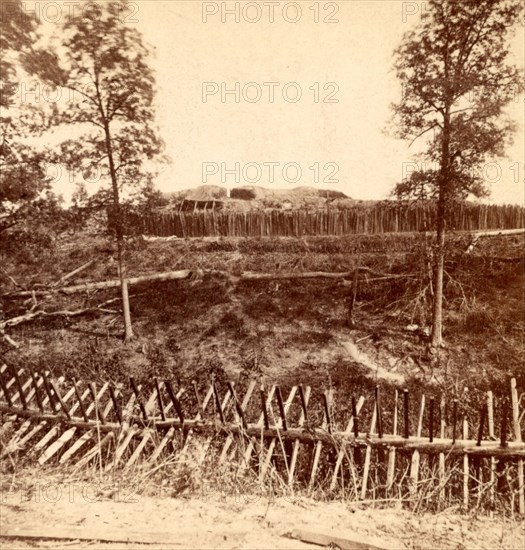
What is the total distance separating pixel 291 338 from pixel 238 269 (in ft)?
18.2

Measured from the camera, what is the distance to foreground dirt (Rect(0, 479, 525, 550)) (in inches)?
140

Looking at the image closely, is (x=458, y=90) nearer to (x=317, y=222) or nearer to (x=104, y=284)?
(x=104, y=284)

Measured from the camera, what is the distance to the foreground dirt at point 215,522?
11.7ft

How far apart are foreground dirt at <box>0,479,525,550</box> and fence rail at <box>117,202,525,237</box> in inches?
892

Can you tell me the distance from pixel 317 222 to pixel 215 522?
24.7 m

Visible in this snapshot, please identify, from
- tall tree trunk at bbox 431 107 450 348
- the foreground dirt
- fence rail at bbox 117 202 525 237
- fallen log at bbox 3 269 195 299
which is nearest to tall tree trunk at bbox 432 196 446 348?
tall tree trunk at bbox 431 107 450 348

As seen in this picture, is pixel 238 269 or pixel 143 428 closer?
pixel 143 428

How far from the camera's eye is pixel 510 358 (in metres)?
10.2

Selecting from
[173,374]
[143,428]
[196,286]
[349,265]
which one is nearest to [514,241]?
[349,265]

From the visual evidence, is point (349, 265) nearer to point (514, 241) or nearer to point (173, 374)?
point (514, 241)

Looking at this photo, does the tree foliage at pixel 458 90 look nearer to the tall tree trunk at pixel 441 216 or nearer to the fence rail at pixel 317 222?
the tall tree trunk at pixel 441 216

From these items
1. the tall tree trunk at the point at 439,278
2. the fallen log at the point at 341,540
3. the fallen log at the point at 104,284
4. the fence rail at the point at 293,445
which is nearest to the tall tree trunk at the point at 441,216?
the tall tree trunk at the point at 439,278

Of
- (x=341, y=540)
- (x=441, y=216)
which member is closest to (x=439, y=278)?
(x=441, y=216)

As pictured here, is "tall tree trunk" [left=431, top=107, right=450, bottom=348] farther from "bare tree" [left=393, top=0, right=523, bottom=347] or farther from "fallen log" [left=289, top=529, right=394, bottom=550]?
"fallen log" [left=289, top=529, right=394, bottom=550]
